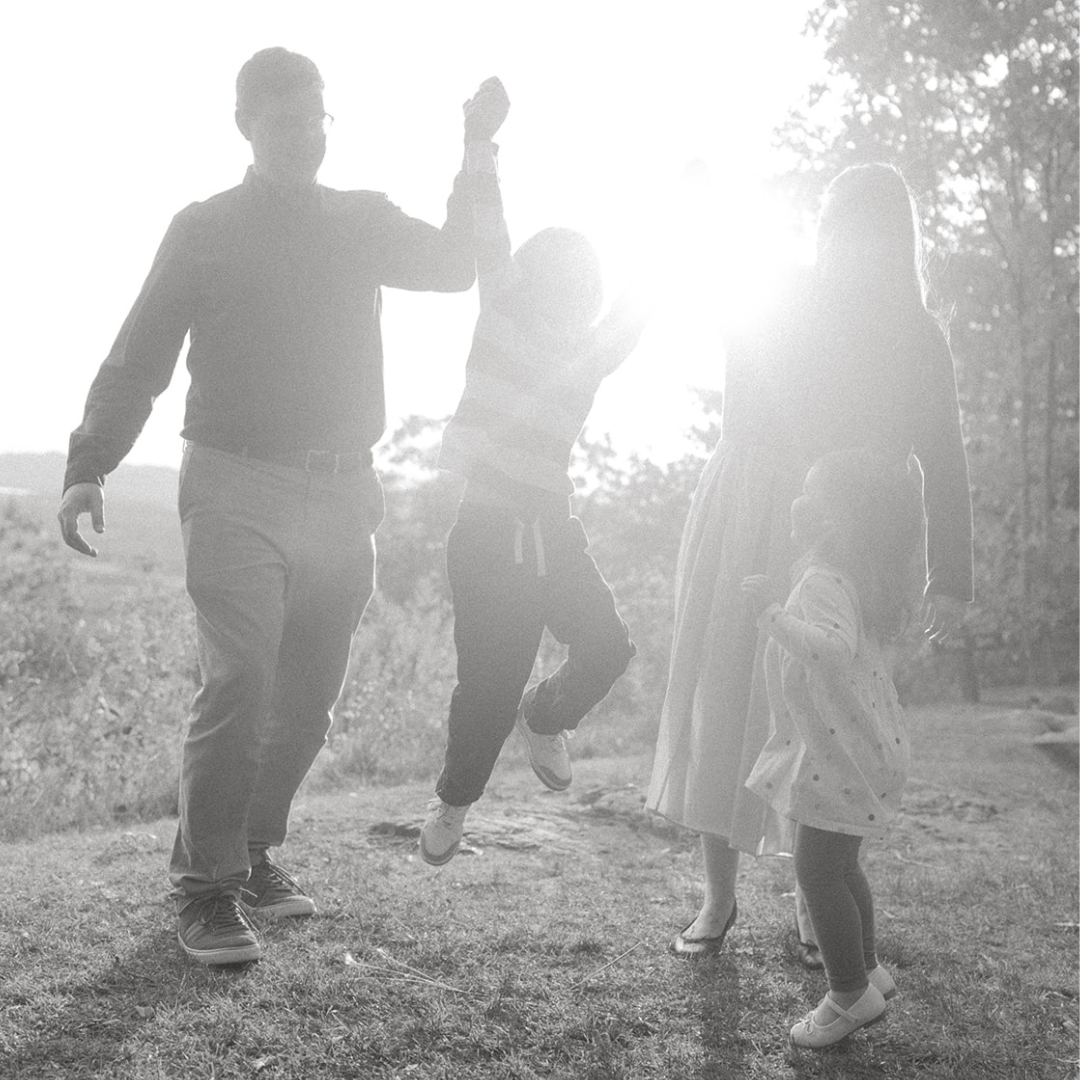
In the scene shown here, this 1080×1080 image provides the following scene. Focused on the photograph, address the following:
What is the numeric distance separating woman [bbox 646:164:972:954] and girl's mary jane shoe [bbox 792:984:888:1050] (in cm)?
56

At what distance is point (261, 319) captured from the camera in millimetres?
3490

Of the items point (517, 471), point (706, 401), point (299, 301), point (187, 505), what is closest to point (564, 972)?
point (517, 471)

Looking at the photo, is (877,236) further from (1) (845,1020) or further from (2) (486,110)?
(1) (845,1020)

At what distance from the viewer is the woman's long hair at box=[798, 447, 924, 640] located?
290 centimetres

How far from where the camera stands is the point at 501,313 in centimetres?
324

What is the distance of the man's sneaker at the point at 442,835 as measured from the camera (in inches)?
127

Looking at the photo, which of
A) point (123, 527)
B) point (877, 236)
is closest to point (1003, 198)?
point (123, 527)

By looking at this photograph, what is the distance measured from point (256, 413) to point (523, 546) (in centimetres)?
90

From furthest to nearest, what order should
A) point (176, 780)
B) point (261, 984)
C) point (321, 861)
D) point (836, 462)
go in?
point (176, 780) < point (321, 861) < point (261, 984) < point (836, 462)

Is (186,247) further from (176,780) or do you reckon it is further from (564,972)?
(176,780)

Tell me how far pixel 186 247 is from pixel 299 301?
1.14ft

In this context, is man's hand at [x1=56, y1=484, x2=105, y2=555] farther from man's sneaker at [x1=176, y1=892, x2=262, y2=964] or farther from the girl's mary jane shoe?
the girl's mary jane shoe

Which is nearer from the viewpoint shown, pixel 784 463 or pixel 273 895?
pixel 784 463

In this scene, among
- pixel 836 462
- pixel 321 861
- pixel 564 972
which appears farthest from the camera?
pixel 321 861
